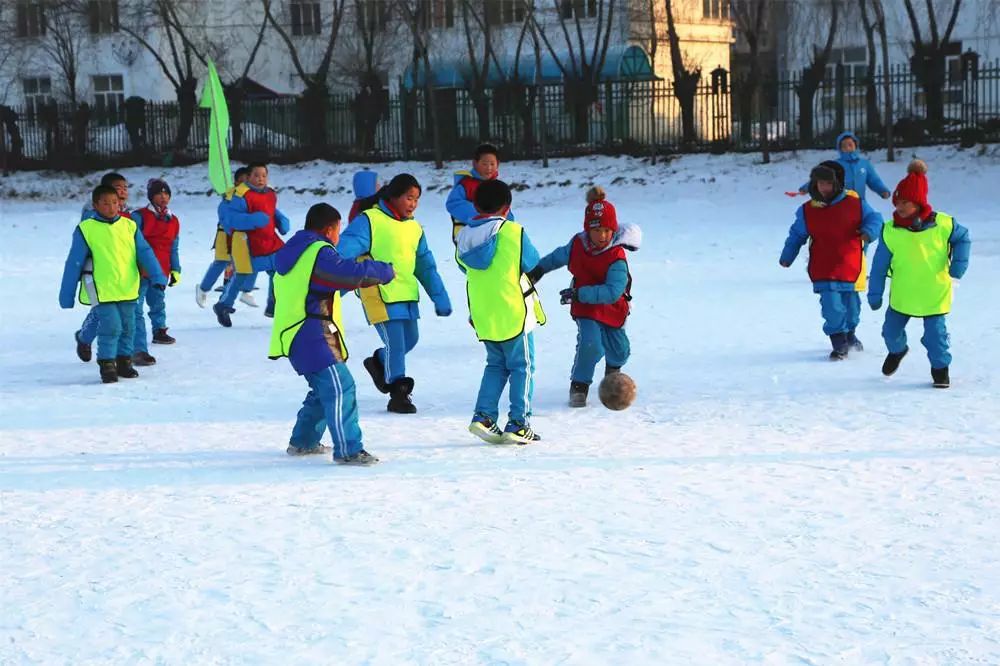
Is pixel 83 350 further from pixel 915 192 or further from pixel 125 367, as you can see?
pixel 915 192

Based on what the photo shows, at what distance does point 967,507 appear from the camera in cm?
608

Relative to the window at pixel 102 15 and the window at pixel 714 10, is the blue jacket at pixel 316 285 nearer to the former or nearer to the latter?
the window at pixel 102 15

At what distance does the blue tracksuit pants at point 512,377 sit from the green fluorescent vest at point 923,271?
281 cm

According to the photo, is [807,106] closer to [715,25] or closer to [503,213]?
[715,25]

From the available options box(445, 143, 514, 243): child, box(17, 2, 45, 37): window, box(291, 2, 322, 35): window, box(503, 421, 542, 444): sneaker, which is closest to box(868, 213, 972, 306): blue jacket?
box(503, 421, 542, 444): sneaker

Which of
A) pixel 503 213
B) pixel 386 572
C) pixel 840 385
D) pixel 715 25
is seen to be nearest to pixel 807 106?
pixel 715 25

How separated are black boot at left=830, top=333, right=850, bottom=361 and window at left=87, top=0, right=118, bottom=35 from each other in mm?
34250

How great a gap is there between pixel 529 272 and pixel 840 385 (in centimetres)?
259

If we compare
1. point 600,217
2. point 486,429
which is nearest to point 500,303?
point 486,429

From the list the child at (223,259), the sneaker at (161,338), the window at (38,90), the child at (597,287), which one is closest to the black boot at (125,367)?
the sneaker at (161,338)

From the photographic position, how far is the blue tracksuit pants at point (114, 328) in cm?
997

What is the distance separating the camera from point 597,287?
841 centimetres

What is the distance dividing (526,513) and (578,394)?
2.79 metres

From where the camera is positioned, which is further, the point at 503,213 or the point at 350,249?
the point at 350,249
